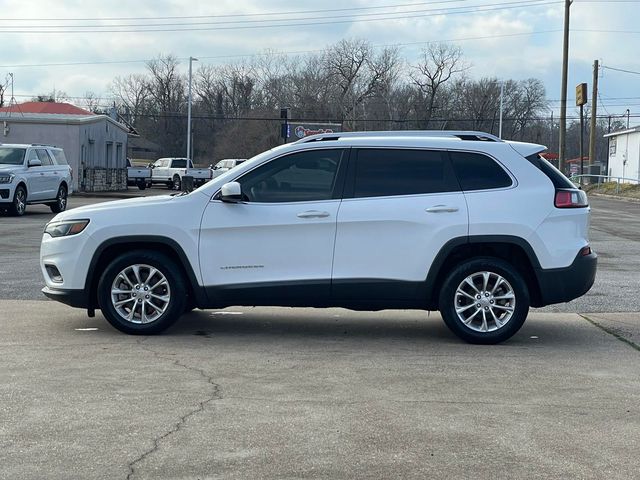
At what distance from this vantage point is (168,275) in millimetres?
8102

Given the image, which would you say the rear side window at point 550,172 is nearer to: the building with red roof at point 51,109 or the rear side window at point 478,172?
the rear side window at point 478,172

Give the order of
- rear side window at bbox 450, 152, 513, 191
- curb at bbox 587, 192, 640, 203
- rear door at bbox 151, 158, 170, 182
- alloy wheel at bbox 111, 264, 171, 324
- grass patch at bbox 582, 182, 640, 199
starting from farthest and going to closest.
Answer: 1. rear door at bbox 151, 158, 170, 182
2. grass patch at bbox 582, 182, 640, 199
3. curb at bbox 587, 192, 640, 203
4. alloy wheel at bbox 111, 264, 171, 324
5. rear side window at bbox 450, 152, 513, 191

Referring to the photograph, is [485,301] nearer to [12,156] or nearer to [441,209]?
[441,209]

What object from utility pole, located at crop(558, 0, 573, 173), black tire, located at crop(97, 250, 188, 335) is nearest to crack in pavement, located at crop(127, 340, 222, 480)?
black tire, located at crop(97, 250, 188, 335)

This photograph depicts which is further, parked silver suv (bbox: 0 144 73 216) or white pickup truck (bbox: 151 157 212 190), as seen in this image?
white pickup truck (bbox: 151 157 212 190)

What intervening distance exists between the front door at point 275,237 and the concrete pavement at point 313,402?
49 cm

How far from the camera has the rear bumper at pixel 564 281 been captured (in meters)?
7.93

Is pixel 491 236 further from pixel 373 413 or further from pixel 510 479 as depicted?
pixel 510 479

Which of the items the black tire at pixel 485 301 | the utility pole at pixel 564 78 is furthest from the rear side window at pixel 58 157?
the utility pole at pixel 564 78

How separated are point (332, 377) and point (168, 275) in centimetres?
214

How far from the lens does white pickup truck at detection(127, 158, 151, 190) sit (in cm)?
5175

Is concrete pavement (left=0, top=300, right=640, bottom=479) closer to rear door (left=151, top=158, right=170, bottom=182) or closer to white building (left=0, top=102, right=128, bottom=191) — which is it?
white building (left=0, top=102, right=128, bottom=191)

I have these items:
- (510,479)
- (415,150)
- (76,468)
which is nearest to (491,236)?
(415,150)

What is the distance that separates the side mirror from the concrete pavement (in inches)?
49.7
